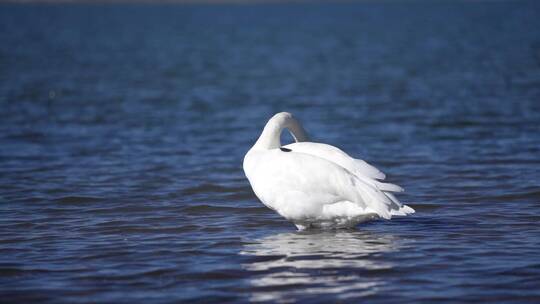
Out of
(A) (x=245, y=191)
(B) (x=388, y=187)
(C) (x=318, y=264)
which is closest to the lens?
(C) (x=318, y=264)

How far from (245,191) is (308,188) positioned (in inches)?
112

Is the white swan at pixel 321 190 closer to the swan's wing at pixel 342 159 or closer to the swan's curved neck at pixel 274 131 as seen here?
Answer: the swan's wing at pixel 342 159

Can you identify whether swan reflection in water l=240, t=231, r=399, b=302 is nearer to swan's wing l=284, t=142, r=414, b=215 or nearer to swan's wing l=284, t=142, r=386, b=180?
swan's wing l=284, t=142, r=414, b=215

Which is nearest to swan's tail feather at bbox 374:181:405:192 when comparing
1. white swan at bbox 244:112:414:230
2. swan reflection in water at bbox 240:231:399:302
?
white swan at bbox 244:112:414:230

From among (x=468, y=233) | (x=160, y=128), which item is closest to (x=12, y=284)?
(x=468, y=233)

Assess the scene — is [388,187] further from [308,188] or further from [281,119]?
[281,119]

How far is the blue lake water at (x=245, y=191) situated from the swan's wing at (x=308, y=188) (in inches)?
12.2

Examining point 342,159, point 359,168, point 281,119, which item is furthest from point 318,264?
point 281,119

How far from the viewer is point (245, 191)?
439 inches

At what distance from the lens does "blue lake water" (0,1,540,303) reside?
7.05 m

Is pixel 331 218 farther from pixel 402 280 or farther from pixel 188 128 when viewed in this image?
pixel 188 128

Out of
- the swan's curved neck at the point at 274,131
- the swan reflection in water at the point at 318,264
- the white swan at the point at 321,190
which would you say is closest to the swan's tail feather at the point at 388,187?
the white swan at the point at 321,190

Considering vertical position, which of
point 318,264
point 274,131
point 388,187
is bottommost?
point 318,264

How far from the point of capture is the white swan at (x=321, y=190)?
8.25 metres
